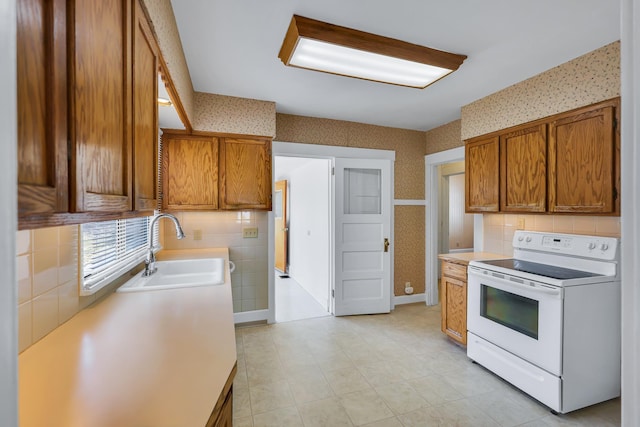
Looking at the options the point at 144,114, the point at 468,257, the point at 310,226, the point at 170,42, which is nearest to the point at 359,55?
the point at 170,42

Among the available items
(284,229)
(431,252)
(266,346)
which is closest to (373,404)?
(266,346)

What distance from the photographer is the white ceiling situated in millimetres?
1677

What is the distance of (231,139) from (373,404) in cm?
259

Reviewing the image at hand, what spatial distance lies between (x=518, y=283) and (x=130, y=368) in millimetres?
2397

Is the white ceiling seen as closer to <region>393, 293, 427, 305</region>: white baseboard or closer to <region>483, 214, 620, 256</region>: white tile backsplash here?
<region>483, 214, 620, 256</region>: white tile backsplash

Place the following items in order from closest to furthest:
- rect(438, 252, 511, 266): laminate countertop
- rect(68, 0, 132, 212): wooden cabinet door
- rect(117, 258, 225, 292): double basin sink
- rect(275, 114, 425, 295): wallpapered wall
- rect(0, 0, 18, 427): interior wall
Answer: rect(0, 0, 18, 427): interior wall
rect(68, 0, 132, 212): wooden cabinet door
rect(117, 258, 225, 292): double basin sink
rect(438, 252, 511, 266): laminate countertop
rect(275, 114, 425, 295): wallpapered wall

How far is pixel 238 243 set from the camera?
3.24 meters

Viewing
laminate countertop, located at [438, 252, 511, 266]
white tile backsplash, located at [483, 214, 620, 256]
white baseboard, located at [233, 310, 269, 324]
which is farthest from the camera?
white baseboard, located at [233, 310, 269, 324]

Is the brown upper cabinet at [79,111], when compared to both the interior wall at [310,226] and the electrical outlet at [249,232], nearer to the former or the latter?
the electrical outlet at [249,232]

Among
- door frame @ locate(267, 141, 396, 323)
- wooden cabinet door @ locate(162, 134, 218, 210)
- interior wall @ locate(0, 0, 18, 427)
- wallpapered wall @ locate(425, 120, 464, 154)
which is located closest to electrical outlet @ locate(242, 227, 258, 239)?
door frame @ locate(267, 141, 396, 323)

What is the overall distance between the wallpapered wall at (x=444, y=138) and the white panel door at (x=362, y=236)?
0.75 metres

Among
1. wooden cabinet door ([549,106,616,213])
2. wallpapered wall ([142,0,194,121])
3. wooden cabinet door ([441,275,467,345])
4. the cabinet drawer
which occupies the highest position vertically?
wallpapered wall ([142,0,194,121])

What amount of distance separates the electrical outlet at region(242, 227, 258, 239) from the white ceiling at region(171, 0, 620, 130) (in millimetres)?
1380

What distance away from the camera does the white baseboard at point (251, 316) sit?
322cm
